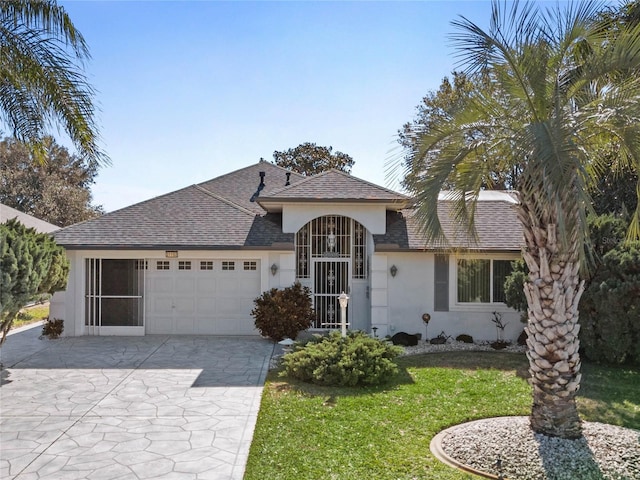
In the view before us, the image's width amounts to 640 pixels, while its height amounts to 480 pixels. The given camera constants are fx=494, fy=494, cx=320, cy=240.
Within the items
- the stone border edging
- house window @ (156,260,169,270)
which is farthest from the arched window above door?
the stone border edging

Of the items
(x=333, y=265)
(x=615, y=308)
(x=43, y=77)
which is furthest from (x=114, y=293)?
(x=615, y=308)

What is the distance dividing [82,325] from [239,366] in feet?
22.1

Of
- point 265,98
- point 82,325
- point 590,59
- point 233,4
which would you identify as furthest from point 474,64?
point 82,325

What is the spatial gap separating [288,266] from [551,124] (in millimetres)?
10500

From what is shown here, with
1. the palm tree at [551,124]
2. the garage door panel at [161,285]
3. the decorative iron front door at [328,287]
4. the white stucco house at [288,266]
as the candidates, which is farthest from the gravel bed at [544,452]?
the garage door panel at [161,285]

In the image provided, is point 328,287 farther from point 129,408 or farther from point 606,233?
point 129,408

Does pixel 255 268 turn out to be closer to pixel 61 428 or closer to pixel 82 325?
pixel 82 325

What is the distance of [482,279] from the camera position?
1551 cm

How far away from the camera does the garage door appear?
→ 15961mm

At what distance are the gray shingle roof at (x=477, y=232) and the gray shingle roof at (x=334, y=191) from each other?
118 cm

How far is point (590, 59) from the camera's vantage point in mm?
6832

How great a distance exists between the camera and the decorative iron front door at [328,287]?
1664 centimetres

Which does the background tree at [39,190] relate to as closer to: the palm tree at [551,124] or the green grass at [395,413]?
the green grass at [395,413]

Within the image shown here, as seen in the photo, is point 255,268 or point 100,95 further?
point 255,268
